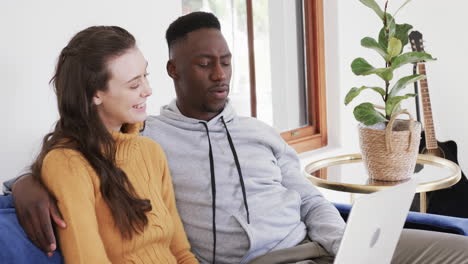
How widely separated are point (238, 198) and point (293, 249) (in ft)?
0.61

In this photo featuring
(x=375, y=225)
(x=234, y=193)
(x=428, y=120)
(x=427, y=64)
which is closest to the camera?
(x=375, y=225)

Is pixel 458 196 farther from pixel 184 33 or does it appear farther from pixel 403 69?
pixel 184 33

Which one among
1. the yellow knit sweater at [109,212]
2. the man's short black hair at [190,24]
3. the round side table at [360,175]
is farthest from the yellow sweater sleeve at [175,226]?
the round side table at [360,175]

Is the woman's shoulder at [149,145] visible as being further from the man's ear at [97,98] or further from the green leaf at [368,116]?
the green leaf at [368,116]

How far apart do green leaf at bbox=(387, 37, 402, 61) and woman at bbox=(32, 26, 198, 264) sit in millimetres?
1019

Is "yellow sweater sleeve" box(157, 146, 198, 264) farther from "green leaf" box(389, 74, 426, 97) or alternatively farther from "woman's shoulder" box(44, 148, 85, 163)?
"green leaf" box(389, 74, 426, 97)

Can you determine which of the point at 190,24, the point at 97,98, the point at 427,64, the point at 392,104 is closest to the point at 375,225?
the point at 97,98

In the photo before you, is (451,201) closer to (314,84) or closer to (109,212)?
(314,84)

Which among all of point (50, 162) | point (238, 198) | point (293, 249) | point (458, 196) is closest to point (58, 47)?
point (50, 162)

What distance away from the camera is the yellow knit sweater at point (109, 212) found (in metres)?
1.01

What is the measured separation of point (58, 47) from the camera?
147cm

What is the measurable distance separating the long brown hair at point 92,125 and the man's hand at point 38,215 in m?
0.09

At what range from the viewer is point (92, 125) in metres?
1.13

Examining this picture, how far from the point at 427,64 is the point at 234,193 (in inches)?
97.5
